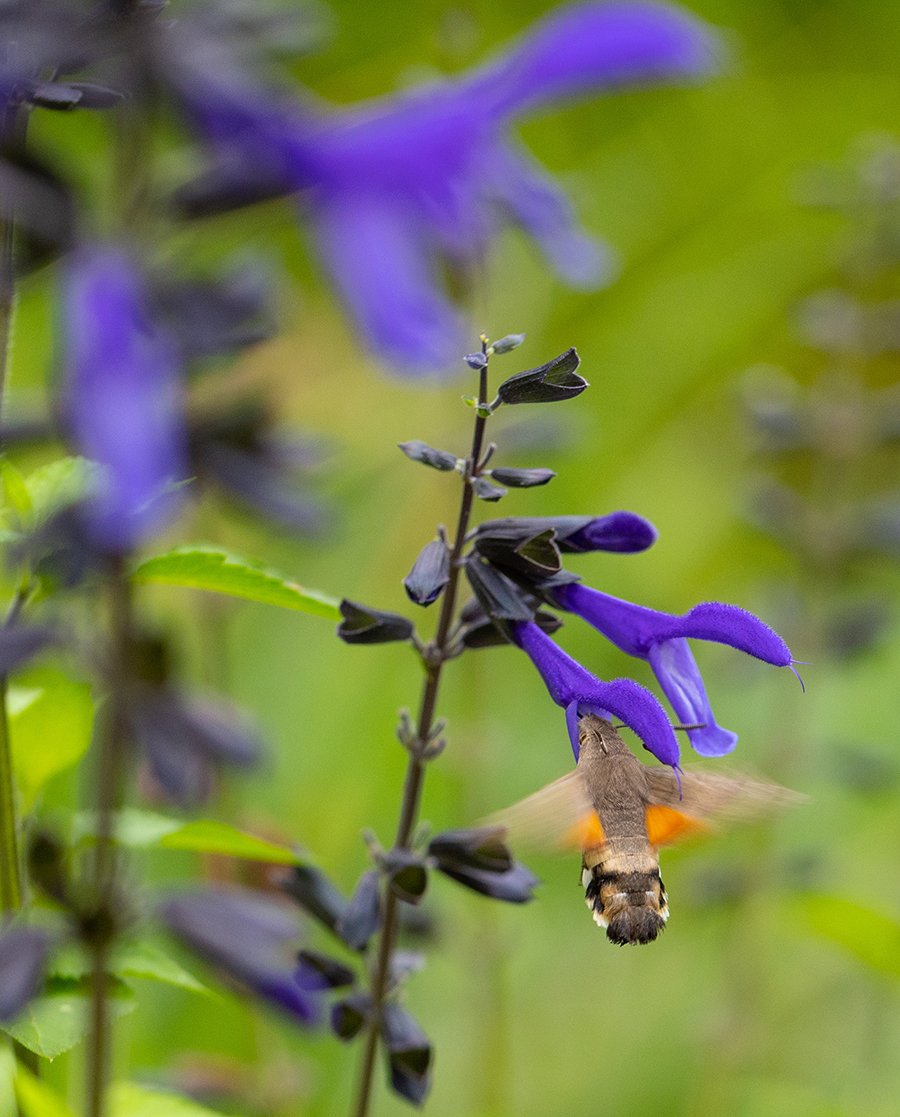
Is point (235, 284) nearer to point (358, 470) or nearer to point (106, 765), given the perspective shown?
point (106, 765)

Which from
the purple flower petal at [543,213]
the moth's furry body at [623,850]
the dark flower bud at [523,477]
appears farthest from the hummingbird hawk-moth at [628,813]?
the purple flower petal at [543,213]

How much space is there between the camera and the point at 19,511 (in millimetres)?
537

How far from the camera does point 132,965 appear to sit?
0.55 meters

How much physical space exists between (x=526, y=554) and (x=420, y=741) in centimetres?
10

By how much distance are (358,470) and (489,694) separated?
0.38m

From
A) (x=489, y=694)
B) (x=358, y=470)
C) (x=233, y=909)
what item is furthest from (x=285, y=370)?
(x=233, y=909)

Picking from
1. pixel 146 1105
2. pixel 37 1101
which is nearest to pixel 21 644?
pixel 37 1101

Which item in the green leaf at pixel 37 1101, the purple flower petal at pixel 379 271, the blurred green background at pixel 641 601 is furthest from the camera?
the blurred green background at pixel 641 601

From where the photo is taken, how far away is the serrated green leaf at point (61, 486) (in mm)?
529

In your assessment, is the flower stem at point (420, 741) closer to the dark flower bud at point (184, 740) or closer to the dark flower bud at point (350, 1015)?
the dark flower bud at point (350, 1015)

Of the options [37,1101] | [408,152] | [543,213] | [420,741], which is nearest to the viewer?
[37,1101]

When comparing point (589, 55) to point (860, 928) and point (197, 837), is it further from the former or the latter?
point (860, 928)

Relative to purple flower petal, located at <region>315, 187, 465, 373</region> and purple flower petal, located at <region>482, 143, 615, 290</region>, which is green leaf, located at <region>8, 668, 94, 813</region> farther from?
purple flower petal, located at <region>482, 143, 615, 290</region>

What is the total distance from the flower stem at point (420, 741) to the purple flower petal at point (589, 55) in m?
0.25
